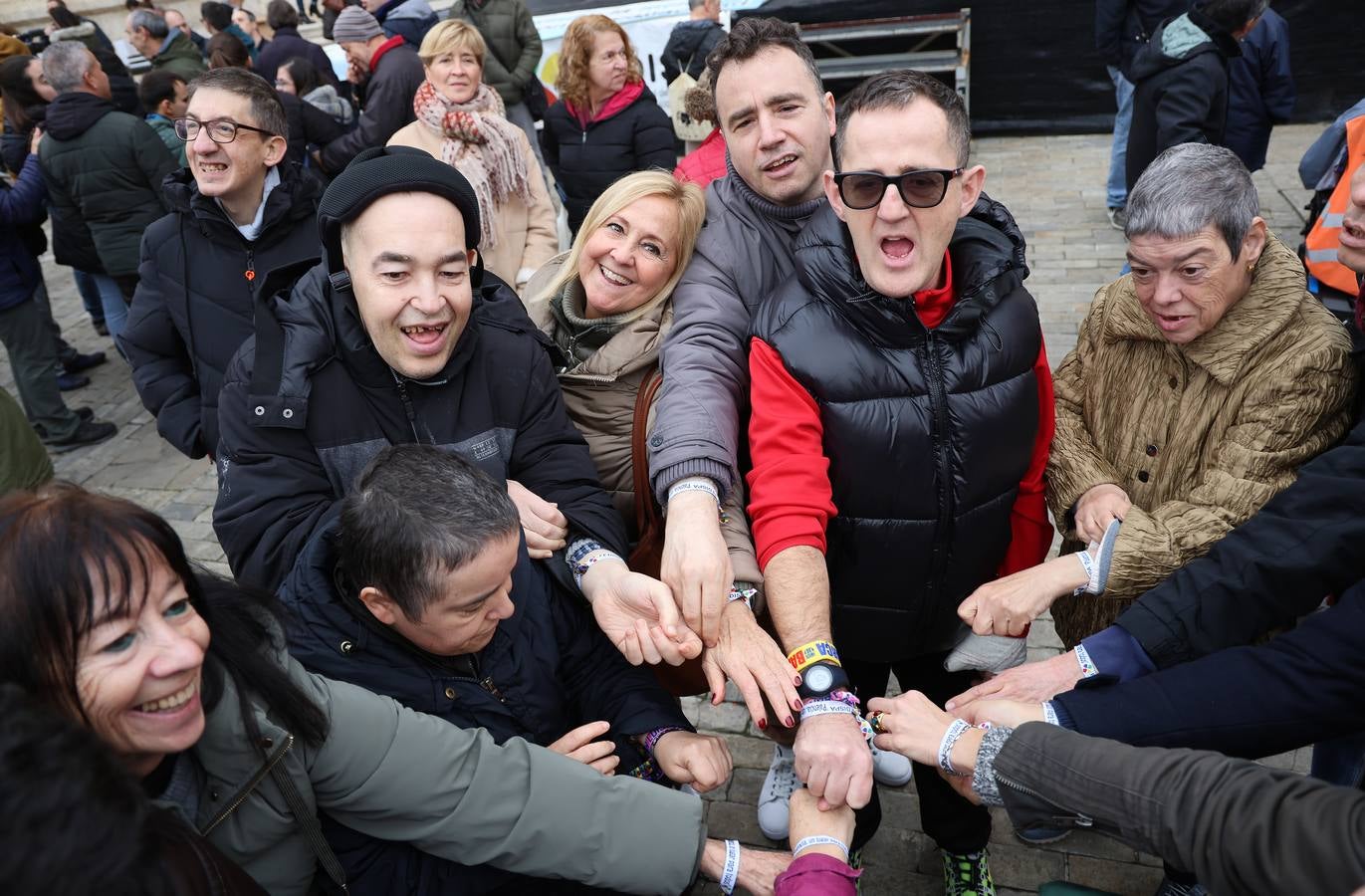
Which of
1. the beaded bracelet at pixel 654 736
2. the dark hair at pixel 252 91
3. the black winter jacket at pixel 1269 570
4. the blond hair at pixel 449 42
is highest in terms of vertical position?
the blond hair at pixel 449 42

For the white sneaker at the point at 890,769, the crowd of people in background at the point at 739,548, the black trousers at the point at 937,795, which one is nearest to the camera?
the crowd of people in background at the point at 739,548

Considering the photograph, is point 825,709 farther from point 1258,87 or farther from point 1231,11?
point 1258,87

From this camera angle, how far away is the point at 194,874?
1.31 meters

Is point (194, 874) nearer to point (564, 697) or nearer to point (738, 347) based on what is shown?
point (564, 697)

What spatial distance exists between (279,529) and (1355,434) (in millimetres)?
2348

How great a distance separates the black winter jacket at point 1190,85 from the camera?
5.60 metres

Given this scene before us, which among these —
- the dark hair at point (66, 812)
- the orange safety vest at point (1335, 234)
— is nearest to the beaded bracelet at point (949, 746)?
the dark hair at point (66, 812)

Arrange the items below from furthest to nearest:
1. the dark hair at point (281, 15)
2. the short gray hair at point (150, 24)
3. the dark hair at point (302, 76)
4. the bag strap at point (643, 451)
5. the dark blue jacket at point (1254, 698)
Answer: the dark hair at point (281, 15) → the short gray hair at point (150, 24) → the dark hair at point (302, 76) → the bag strap at point (643, 451) → the dark blue jacket at point (1254, 698)

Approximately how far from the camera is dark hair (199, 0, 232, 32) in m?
9.70

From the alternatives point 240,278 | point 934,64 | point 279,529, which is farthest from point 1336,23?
point 279,529

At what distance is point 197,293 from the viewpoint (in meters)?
3.41

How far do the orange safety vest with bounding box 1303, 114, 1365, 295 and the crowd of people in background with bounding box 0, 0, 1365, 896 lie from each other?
127cm

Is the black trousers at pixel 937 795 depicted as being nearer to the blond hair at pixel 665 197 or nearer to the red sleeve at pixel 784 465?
the red sleeve at pixel 784 465

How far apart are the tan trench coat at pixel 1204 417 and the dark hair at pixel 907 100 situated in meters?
0.68
